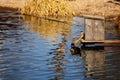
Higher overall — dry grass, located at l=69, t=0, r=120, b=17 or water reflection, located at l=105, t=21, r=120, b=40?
dry grass, located at l=69, t=0, r=120, b=17

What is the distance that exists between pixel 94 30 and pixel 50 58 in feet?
10.5

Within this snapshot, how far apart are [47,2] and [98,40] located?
40.4 feet

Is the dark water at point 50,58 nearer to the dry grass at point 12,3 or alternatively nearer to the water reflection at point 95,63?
the water reflection at point 95,63

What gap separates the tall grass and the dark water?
6.59m

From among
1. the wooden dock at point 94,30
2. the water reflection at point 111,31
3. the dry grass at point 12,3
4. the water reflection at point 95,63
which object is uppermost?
the dry grass at point 12,3

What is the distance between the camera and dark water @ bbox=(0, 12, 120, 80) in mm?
11742

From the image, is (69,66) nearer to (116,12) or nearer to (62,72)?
(62,72)

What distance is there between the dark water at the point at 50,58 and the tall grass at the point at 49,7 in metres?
6.59

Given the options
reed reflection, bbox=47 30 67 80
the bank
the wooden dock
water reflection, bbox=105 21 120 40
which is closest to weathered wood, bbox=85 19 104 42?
the wooden dock

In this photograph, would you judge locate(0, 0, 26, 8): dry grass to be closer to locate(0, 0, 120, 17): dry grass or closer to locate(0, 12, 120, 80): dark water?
locate(0, 0, 120, 17): dry grass

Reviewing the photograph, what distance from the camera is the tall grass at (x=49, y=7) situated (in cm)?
2808

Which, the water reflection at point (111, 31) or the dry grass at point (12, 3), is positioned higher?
the dry grass at point (12, 3)

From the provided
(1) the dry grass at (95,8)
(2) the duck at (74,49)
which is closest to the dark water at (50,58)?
(2) the duck at (74,49)

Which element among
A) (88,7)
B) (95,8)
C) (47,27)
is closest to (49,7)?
(95,8)
